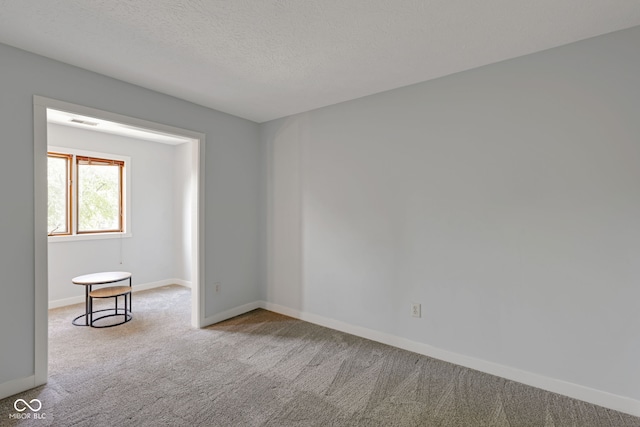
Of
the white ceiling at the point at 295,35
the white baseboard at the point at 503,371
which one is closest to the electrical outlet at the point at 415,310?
the white baseboard at the point at 503,371

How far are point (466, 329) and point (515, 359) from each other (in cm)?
39

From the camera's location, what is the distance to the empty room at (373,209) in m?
2.02

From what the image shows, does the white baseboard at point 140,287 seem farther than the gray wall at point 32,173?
Yes

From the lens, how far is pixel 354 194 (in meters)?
3.34

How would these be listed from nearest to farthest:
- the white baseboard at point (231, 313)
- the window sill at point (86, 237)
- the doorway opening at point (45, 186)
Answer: the doorway opening at point (45, 186), the white baseboard at point (231, 313), the window sill at point (86, 237)

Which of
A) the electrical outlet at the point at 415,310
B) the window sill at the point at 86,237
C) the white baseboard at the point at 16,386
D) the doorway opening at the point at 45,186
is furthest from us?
the window sill at the point at 86,237

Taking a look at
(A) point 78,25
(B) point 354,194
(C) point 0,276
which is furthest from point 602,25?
(C) point 0,276

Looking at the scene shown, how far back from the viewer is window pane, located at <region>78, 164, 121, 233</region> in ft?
14.9

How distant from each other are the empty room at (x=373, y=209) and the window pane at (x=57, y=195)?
48.8 inches

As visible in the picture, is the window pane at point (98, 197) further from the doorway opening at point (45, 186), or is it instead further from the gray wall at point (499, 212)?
the gray wall at point (499, 212)

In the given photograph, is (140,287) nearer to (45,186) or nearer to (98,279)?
(98,279)

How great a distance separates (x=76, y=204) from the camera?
4461 mm

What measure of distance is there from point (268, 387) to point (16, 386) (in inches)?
71.5

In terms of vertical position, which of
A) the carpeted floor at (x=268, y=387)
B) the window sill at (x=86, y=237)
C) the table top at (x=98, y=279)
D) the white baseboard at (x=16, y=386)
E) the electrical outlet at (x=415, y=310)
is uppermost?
the window sill at (x=86, y=237)
